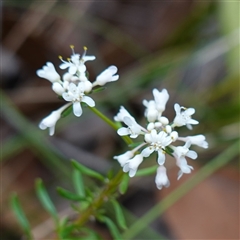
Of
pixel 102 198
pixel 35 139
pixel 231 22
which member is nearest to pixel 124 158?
pixel 102 198

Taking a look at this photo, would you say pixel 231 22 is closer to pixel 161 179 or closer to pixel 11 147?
pixel 11 147

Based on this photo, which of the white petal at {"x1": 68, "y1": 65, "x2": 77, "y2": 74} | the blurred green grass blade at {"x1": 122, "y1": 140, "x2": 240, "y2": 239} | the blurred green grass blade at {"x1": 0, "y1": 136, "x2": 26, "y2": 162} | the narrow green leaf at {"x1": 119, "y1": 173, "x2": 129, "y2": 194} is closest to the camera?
the white petal at {"x1": 68, "y1": 65, "x2": 77, "y2": 74}

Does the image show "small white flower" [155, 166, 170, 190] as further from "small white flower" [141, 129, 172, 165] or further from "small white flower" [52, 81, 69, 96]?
"small white flower" [52, 81, 69, 96]

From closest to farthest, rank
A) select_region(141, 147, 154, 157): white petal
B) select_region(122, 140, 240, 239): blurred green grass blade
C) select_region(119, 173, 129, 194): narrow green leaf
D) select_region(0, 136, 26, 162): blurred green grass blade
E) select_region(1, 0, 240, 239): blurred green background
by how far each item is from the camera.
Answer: select_region(141, 147, 154, 157): white petal → select_region(119, 173, 129, 194): narrow green leaf → select_region(122, 140, 240, 239): blurred green grass blade → select_region(1, 0, 240, 239): blurred green background → select_region(0, 136, 26, 162): blurred green grass blade

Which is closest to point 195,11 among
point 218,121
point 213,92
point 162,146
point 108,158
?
point 213,92

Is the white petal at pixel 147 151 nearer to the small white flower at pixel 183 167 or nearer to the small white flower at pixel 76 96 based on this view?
the small white flower at pixel 183 167

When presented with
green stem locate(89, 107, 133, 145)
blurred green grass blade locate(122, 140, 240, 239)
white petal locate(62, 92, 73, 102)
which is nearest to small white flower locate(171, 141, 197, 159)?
green stem locate(89, 107, 133, 145)
